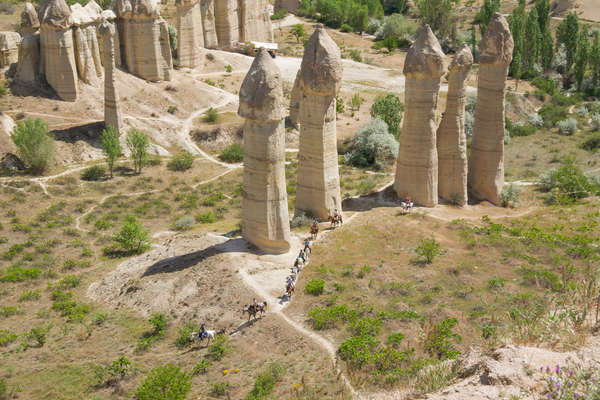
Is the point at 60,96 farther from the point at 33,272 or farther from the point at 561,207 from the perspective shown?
the point at 561,207

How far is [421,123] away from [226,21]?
4271 cm

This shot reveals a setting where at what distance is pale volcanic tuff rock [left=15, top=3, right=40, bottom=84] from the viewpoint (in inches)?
1671

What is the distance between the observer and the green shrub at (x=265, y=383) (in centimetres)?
1636

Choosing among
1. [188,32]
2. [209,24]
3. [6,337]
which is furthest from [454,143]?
[209,24]

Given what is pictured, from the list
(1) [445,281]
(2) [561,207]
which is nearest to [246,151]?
(1) [445,281]

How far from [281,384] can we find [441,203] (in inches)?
692

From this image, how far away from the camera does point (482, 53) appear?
31.4m

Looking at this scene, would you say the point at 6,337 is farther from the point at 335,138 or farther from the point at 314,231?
the point at 335,138

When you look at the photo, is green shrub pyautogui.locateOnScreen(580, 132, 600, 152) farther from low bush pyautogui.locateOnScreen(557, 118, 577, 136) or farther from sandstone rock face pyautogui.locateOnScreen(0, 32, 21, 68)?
sandstone rock face pyautogui.locateOnScreen(0, 32, 21, 68)

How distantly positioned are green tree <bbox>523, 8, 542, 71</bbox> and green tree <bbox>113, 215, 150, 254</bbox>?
58204 mm

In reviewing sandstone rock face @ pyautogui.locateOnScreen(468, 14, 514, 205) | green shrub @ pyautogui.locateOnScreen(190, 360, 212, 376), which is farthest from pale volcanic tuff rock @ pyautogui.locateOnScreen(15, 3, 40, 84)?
green shrub @ pyautogui.locateOnScreen(190, 360, 212, 376)

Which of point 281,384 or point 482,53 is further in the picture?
point 482,53

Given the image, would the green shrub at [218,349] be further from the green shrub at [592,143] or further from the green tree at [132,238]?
the green shrub at [592,143]

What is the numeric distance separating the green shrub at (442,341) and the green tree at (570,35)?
60.7 meters
